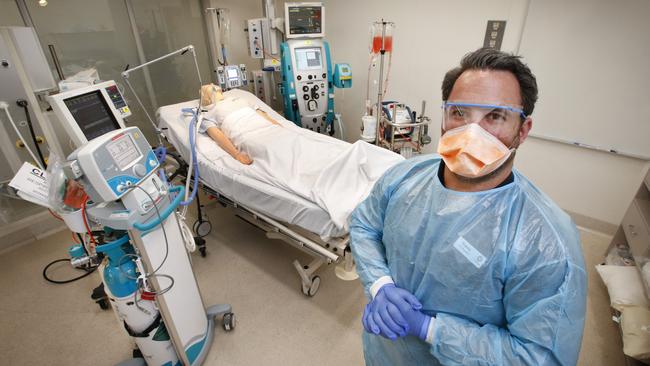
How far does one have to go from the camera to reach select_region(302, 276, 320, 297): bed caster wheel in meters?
2.16

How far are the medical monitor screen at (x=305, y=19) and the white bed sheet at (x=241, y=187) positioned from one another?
105 centimetres

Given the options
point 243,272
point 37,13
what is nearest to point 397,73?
point 243,272

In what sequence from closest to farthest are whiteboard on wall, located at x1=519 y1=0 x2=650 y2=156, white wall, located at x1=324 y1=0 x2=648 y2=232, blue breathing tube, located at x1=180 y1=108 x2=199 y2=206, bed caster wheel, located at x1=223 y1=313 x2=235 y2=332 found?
bed caster wheel, located at x1=223 y1=313 x2=235 y2=332 < blue breathing tube, located at x1=180 y1=108 x2=199 y2=206 < whiteboard on wall, located at x1=519 y1=0 x2=650 y2=156 < white wall, located at x1=324 y1=0 x2=648 y2=232

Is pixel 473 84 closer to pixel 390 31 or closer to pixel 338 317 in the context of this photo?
pixel 338 317

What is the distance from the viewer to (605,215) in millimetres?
2697

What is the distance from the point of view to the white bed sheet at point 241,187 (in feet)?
5.83

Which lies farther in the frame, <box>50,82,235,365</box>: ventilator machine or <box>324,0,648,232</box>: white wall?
<box>324,0,648,232</box>: white wall

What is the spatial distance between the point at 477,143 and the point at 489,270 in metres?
0.31

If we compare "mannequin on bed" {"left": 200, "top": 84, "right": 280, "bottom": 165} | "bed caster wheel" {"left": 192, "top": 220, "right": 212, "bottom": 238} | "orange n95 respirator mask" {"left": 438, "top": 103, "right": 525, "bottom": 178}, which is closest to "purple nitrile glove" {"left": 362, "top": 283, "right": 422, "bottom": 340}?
"orange n95 respirator mask" {"left": 438, "top": 103, "right": 525, "bottom": 178}

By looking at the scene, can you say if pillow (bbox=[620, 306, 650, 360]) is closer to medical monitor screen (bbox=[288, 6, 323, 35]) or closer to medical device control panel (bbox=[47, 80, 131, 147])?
medical device control panel (bbox=[47, 80, 131, 147])

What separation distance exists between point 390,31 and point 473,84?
2.88 meters

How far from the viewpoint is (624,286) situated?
1.93 metres

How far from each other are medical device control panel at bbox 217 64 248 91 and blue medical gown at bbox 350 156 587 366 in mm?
2527

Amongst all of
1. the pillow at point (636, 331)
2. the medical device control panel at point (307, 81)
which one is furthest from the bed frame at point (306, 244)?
the pillow at point (636, 331)
